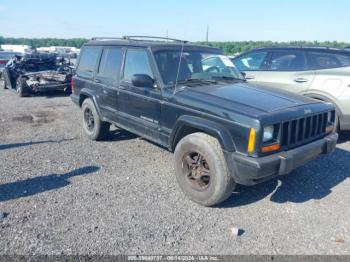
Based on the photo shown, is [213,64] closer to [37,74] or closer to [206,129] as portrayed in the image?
[206,129]

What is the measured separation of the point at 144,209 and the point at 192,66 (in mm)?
2183

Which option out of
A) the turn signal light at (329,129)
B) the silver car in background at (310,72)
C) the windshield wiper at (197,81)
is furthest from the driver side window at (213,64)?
the turn signal light at (329,129)

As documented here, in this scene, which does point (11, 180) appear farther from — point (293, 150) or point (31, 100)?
point (31, 100)

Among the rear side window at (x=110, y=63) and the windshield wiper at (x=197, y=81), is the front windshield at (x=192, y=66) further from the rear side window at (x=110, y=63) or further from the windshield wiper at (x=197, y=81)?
the rear side window at (x=110, y=63)

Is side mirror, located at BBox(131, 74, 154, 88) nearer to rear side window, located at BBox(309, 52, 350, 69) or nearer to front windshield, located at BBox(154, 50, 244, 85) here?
front windshield, located at BBox(154, 50, 244, 85)

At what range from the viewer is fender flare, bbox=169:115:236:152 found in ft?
11.2

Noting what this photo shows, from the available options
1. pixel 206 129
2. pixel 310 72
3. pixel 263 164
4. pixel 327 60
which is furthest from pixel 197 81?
pixel 327 60

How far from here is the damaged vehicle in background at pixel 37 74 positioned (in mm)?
11422

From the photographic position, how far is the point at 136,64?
15.8 feet

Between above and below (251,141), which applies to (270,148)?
below

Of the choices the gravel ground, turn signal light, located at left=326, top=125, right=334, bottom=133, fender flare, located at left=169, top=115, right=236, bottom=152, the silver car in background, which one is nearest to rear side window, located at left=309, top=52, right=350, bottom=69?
the silver car in background

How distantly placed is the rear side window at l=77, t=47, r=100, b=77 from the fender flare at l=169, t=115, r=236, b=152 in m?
2.73

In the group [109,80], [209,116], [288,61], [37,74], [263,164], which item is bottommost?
[37,74]

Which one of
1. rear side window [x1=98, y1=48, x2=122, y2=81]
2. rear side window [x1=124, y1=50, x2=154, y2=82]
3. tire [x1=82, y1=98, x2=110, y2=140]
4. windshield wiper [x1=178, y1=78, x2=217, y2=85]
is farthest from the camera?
tire [x1=82, y1=98, x2=110, y2=140]
